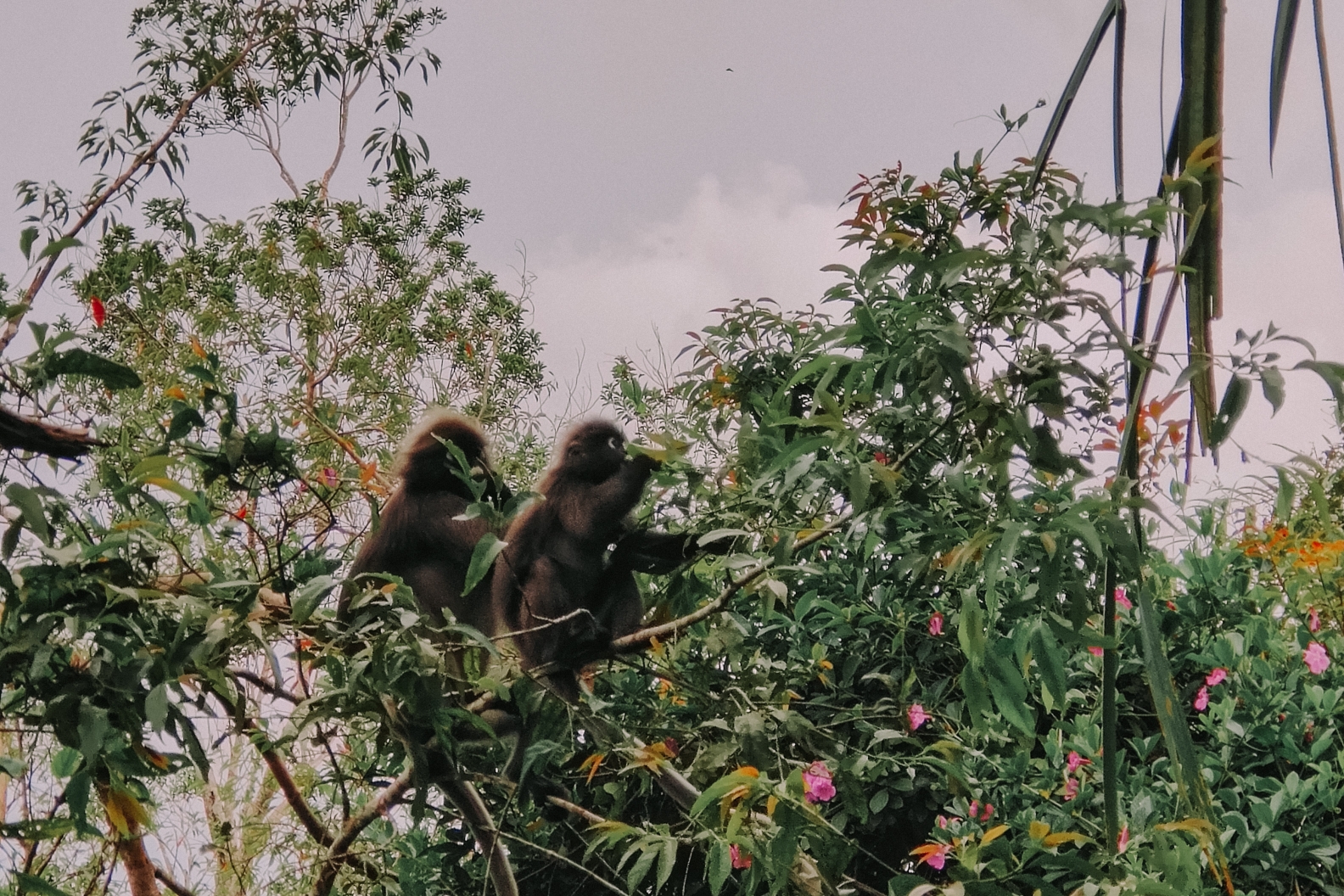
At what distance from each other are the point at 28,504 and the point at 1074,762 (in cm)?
291

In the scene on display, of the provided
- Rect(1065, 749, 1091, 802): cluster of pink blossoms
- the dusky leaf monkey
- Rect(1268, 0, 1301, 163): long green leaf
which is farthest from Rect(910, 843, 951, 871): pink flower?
Rect(1268, 0, 1301, 163): long green leaf

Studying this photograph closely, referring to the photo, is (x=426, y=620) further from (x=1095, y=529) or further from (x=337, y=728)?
(x=337, y=728)

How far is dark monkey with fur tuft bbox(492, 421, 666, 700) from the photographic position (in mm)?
3756

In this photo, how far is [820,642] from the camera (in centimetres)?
403

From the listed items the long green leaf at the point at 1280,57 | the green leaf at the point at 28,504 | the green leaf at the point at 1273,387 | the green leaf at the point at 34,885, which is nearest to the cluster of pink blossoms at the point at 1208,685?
the green leaf at the point at 1273,387

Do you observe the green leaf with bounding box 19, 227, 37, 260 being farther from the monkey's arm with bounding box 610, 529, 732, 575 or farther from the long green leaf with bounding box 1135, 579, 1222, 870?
the monkey's arm with bounding box 610, 529, 732, 575

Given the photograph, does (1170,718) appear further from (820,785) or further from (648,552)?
(648,552)

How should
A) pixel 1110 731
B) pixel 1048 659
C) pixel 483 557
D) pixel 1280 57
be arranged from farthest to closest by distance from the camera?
pixel 483 557 → pixel 1048 659 → pixel 1110 731 → pixel 1280 57

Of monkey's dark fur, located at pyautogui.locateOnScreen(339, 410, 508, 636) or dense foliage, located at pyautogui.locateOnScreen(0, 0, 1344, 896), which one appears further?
monkey's dark fur, located at pyautogui.locateOnScreen(339, 410, 508, 636)

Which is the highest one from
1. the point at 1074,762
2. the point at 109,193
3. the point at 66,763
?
the point at 109,193

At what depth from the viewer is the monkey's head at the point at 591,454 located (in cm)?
408

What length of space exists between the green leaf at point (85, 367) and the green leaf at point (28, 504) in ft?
0.62

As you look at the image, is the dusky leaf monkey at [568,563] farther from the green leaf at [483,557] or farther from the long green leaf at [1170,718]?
Answer: the long green leaf at [1170,718]

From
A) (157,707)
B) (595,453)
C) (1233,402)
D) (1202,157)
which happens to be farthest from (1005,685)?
(595,453)
